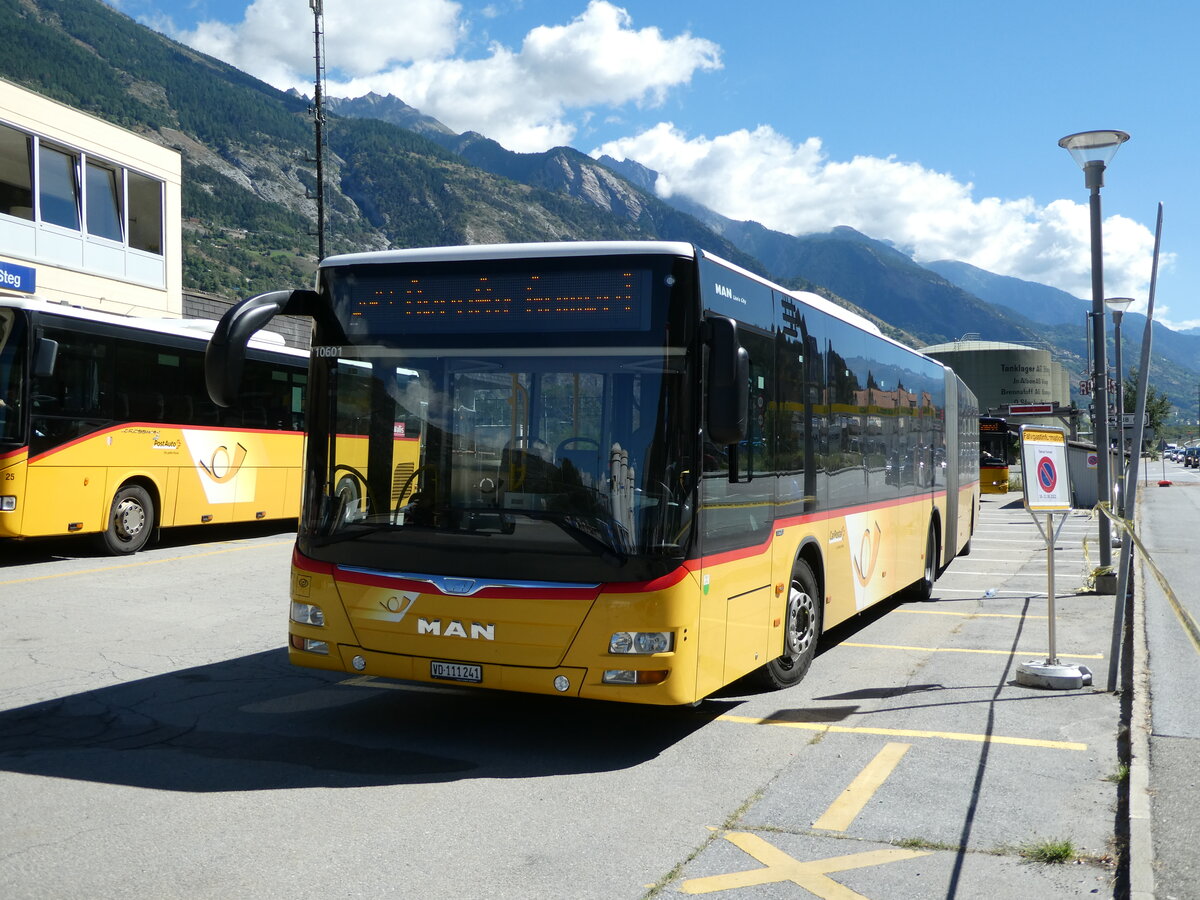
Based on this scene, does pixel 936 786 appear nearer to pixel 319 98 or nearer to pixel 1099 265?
pixel 1099 265

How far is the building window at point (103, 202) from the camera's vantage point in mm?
26953

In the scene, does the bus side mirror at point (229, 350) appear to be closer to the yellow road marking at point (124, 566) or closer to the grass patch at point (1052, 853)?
the grass patch at point (1052, 853)

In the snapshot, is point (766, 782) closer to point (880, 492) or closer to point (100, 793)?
point (100, 793)

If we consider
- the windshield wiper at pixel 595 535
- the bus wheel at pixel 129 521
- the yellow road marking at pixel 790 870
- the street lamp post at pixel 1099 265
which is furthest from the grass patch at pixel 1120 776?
the bus wheel at pixel 129 521

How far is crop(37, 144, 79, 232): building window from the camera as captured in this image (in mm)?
25453

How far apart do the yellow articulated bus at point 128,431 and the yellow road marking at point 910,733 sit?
10337mm

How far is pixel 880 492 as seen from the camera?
10398 mm

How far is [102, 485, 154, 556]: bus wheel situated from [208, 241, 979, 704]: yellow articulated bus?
9.79m

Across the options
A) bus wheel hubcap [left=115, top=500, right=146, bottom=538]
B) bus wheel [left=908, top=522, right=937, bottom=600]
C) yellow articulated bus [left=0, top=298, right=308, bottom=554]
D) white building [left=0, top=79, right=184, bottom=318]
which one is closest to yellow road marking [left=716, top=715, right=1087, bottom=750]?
bus wheel [left=908, top=522, right=937, bottom=600]

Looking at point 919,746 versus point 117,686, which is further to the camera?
point 117,686

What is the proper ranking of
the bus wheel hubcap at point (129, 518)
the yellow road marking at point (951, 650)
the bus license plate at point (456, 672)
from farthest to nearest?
the bus wheel hubcap at point (129, 518) < the yellow road marking at point (951, 650) < the bus license plate at point (456, 672)

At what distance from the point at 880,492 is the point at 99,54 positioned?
196m

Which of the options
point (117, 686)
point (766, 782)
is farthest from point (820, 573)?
point (117, 686)

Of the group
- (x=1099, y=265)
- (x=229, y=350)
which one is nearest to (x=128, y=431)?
(x=229, y=350)
